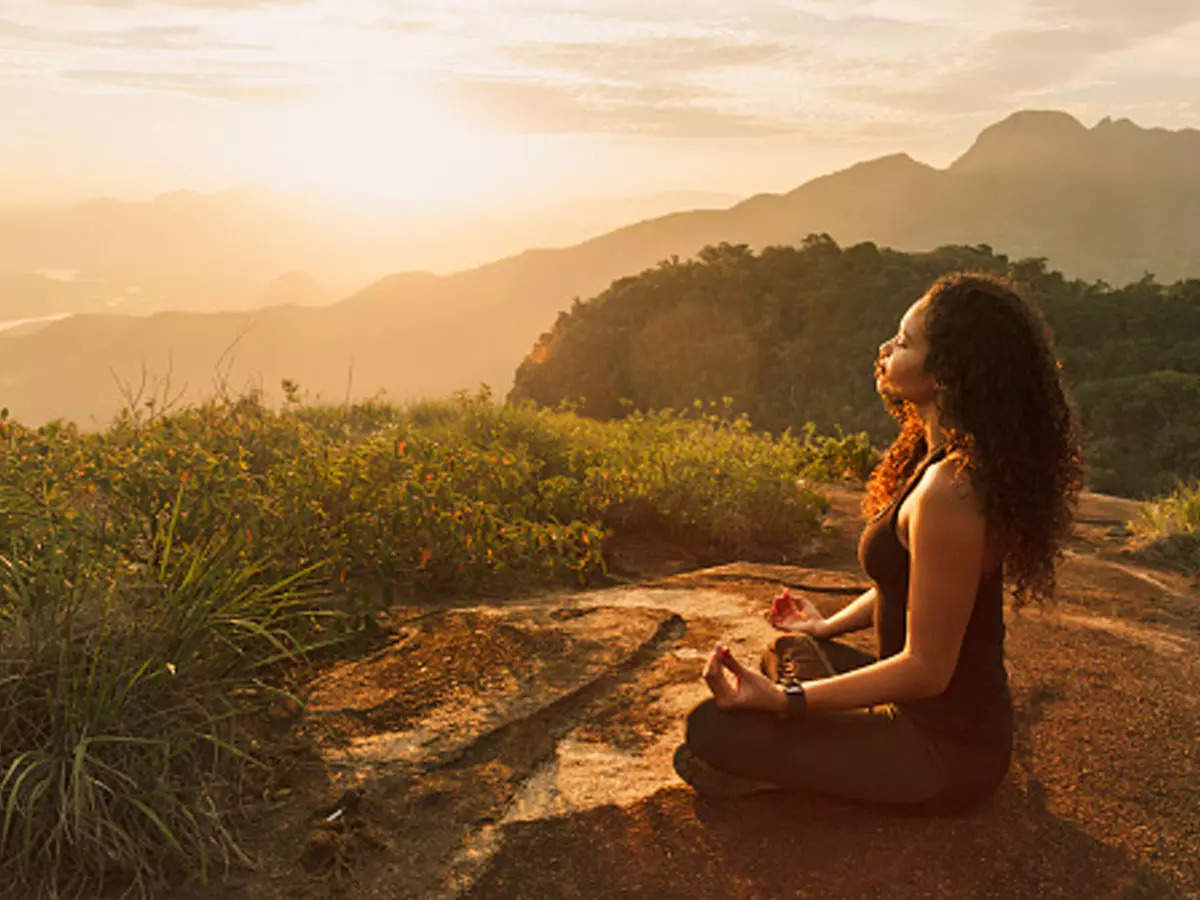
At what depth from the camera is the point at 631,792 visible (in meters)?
2.76

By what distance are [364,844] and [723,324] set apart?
3126cm

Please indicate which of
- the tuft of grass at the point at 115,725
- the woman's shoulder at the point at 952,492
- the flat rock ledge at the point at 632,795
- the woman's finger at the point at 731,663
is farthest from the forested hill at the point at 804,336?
the tuft of grass at the point at 115,725

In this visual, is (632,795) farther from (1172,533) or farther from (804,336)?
(804,336)

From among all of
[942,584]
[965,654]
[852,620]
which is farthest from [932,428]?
[852,620]

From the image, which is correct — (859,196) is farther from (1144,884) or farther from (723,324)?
(1144,884)

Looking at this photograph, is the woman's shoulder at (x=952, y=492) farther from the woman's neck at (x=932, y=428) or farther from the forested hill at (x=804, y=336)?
the forested hill at (x=804, y=336)

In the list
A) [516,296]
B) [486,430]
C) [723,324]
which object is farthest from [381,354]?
[486,430]

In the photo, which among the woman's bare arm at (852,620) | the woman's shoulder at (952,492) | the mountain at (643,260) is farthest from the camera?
the mountain at (643,260)

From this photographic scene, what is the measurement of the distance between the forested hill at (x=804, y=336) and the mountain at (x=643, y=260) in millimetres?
26926

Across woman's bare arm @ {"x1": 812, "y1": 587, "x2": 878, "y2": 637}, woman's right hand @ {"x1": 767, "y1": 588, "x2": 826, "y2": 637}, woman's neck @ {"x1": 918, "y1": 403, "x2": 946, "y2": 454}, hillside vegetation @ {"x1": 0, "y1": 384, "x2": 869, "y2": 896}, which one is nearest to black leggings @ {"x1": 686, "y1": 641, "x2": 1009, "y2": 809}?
woman's bare arm @ {"x1": 812, "y1": 587, "x2": 878, "y2": 637}

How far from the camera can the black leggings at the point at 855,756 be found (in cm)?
249

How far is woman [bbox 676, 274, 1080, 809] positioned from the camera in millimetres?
2273

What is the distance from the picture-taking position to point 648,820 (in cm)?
263

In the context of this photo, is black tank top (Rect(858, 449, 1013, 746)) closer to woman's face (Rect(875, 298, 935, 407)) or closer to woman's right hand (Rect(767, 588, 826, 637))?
woman's face (Rect(875, 298, 935, 407))
